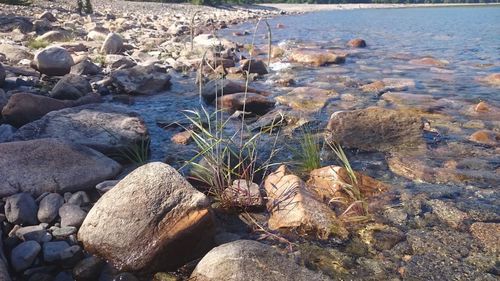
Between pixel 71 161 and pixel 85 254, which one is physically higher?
pixel 71 161

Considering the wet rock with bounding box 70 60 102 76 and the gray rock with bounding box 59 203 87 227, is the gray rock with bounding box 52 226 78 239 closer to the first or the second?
the gray rock with bounding box 59 203 87 227

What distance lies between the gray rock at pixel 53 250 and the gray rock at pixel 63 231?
148 mm

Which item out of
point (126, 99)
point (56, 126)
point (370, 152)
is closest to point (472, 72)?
point (370, 152)

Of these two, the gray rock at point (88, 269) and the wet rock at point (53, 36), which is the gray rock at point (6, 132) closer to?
the gray rock at point (88, 269)

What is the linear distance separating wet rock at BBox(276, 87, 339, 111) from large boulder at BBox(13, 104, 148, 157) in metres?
3.09

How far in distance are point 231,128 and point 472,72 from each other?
7.29 meters

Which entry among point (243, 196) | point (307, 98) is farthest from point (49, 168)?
point (307, 98)

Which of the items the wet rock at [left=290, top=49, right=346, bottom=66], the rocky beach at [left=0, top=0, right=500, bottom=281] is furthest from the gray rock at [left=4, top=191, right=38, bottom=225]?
the wet rock at [left=290, top=49, right=346, bottom=66]

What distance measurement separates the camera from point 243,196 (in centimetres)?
359

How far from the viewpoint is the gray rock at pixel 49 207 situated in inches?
123

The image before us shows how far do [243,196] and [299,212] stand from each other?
1.78 feet

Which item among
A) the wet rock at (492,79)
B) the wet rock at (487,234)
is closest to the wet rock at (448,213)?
the wet rock at (487,234)

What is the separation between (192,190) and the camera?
3.03 m

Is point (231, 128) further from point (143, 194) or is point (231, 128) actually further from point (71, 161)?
point (143, 194)
